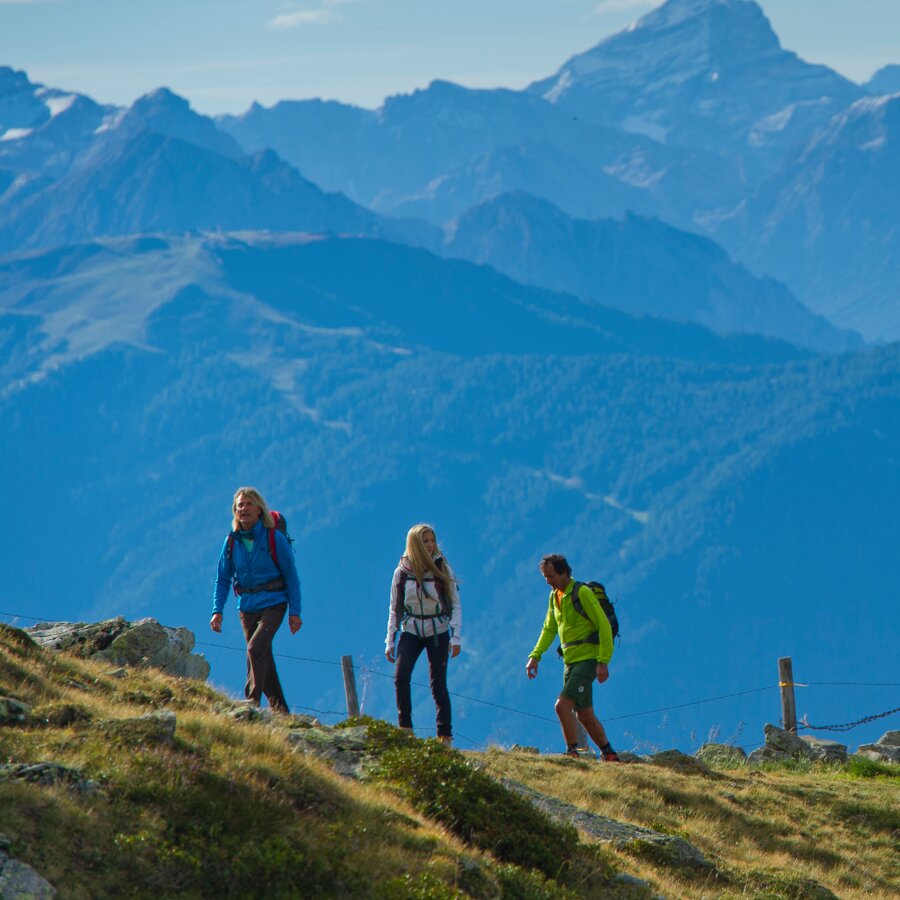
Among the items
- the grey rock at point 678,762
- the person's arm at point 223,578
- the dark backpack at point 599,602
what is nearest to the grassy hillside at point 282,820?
the person's arm at point 223,578

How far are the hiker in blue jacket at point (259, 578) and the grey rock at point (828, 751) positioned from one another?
27.0ft

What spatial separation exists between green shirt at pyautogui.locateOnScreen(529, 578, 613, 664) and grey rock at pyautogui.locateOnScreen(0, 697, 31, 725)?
5573 mm

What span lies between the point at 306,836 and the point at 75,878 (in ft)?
4.05

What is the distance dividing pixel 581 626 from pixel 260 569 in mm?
3011

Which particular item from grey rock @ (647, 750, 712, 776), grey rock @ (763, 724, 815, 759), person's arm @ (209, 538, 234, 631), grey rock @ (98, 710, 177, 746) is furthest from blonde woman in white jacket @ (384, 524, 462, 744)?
grey rock @ (763, 724, 815, 759)

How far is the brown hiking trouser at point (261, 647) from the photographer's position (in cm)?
1162

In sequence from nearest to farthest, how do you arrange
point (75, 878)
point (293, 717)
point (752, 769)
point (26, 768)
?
point (75, 878)
point (26, 768)
point (293, 717)
point (752, 769)

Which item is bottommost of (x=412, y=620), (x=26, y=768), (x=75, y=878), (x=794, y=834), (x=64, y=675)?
(x=75, y=878)

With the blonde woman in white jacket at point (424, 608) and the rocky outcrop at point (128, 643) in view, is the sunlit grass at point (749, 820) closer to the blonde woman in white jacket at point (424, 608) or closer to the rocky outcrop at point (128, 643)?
the blonde woman in white jacket at point (424, 608)

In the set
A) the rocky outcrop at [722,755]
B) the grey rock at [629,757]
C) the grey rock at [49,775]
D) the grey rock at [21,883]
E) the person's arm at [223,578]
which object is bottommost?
the grey rock at [21,883]

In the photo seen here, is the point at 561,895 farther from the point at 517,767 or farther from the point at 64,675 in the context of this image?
the point at 517,767

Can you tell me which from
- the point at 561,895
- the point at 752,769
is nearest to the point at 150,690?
the point at 561,895

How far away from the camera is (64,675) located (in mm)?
9641

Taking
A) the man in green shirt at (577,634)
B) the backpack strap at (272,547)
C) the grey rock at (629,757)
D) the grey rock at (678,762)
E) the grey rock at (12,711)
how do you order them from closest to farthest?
the grey rock at (12,711)
the backpack strap at (272,547)
the man in green shirt at (577,634)
the grey rock at (678,762)
the grey rock at (629,757)
